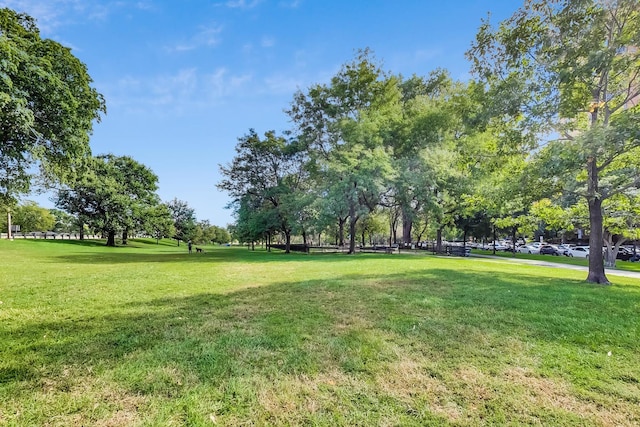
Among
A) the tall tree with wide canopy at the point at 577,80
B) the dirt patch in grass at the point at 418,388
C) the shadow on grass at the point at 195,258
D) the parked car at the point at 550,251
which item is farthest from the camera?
the parked car at the point at 550,251

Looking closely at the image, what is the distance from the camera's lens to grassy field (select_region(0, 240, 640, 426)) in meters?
2.69

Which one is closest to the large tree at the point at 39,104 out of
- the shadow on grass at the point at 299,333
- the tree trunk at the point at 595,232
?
the shadow on grass at the point at 299,333

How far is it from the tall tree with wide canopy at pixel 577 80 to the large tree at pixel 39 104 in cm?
1420

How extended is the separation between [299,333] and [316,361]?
0.95 m

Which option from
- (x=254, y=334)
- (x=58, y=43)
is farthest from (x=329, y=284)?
Answer: (x=58, y=43)

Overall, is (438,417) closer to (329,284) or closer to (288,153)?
(329,284)

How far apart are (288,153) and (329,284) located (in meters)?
20.1

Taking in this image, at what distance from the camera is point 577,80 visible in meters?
9.73

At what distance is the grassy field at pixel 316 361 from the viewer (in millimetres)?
2686

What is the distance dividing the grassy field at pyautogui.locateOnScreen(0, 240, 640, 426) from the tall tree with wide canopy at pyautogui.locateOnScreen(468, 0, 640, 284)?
14.1 feet

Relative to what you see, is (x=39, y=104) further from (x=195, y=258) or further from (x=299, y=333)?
(x=299, y=333)

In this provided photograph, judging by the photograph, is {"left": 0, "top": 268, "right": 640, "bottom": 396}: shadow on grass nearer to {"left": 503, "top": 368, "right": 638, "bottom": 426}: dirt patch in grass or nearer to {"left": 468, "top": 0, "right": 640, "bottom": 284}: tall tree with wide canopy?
{"left": 503, "top": 368, "right": 638, "bottom": 426}: dirt patch in grass

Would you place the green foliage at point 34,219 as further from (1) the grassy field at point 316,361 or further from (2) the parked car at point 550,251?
(2) the parked car at point 550,251

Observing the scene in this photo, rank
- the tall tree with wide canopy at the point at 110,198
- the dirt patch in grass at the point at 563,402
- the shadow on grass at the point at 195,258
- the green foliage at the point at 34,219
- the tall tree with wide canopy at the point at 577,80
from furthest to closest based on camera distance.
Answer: the green foliage at the point at 34,219, the tall tree with wide canopy at the point at 110,198, the shadow on grass at the point at 195,258, the tall tree with wide canopy at the point at 577,80, the dirt patch in grass at the point at 563,402
